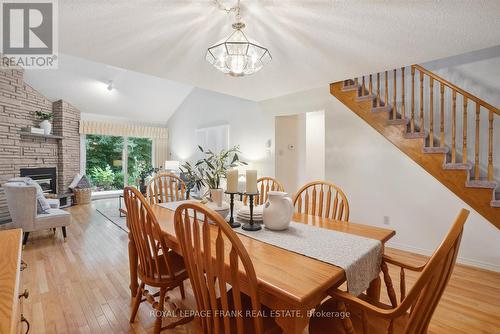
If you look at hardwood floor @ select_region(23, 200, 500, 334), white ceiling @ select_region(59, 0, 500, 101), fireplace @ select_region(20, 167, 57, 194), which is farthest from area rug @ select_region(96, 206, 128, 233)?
white ceiling @ select_region(59, 0, 500, 101)

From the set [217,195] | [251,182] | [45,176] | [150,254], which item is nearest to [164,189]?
[217,195]

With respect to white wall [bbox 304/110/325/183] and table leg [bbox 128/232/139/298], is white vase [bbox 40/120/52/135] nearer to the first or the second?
table leg [bbox 128/232/139/298]

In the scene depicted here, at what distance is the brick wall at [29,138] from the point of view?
443 cm

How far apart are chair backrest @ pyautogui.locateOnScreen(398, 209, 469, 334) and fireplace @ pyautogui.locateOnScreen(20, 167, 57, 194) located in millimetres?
6482

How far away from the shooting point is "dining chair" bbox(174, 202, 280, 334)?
83cm

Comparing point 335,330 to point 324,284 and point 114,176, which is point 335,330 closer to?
point 324,284

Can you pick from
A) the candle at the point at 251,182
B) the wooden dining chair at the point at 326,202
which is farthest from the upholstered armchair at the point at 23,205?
the wooden dining chair at the point at 326,202

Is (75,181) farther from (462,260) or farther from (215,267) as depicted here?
(462,260)

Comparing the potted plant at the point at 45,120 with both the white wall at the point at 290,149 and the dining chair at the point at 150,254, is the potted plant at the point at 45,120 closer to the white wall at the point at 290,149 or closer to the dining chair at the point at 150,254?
the white wall at the point at 290,149

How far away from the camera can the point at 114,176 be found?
23.1 ft

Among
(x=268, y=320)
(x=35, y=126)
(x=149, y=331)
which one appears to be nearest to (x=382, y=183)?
(x=268, y=320)

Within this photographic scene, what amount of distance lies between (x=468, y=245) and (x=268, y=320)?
2825 millimetres

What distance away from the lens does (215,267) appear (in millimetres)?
940

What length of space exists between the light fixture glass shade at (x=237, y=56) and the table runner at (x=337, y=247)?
1191 millimetres
